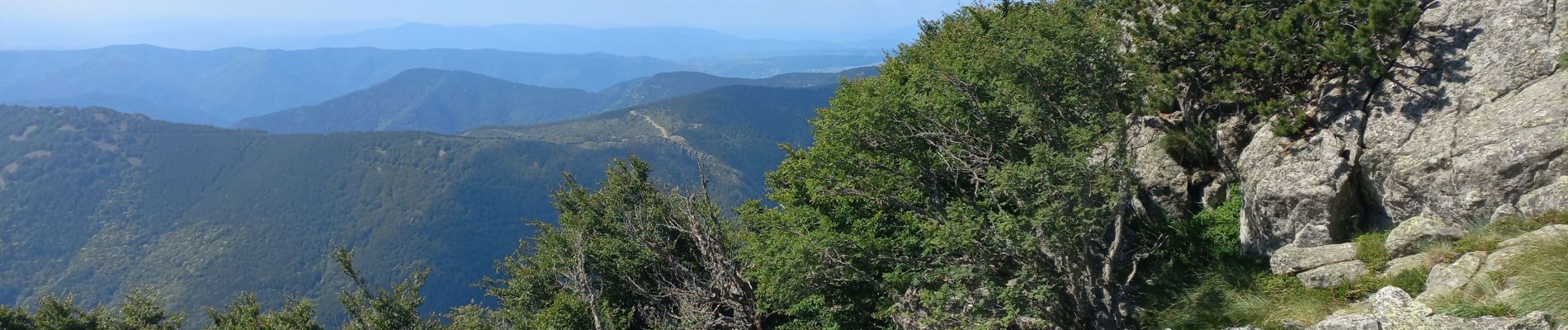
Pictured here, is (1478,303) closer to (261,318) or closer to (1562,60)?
(1562,60)

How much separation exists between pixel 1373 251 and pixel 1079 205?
4485mm

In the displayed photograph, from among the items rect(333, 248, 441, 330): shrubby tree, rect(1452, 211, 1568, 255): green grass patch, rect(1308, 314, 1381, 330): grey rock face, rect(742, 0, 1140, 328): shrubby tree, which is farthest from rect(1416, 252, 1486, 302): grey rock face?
rect(333, 248, 441, 330): shrubby tree

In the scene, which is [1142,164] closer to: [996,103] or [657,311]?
[996,103]

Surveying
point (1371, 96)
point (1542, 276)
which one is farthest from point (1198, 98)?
point (1542, 276)

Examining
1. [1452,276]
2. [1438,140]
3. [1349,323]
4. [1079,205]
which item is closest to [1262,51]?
[1438,140]

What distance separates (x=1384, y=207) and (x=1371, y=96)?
6.20 feet

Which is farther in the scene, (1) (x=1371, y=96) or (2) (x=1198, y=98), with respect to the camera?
(2) (x=1198, y=98)

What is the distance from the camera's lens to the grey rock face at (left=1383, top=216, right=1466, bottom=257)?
9547 mm

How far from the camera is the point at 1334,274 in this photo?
10102mm

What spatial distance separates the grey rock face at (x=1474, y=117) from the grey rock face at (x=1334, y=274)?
1.36 metres

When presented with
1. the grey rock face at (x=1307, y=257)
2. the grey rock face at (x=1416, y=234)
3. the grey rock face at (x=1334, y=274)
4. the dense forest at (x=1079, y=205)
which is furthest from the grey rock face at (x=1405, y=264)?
the grey rock face at (x=1307, y=257)

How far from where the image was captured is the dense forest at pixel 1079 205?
10.0 meters

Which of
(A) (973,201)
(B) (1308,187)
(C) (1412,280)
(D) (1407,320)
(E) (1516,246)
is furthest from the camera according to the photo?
(A) (973,201)

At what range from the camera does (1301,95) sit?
1203 cm
